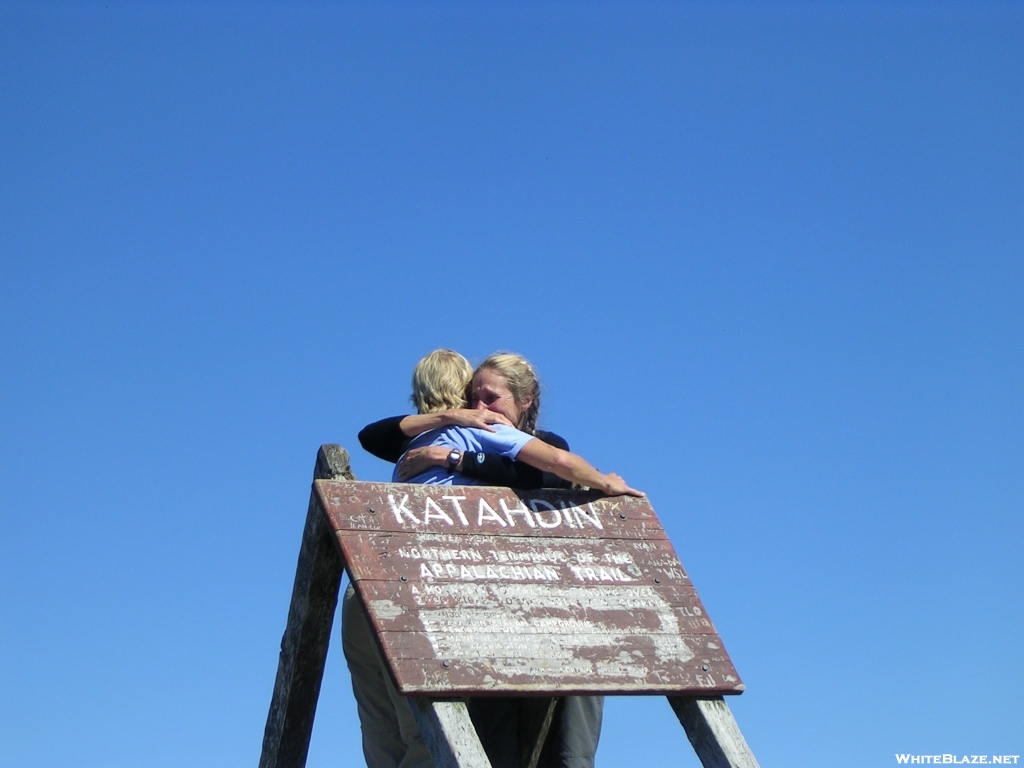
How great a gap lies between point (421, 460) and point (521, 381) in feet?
1.90

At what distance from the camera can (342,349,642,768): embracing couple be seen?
4457 mm

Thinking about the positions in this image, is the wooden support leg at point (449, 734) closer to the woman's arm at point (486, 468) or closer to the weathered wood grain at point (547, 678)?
the weathered wood grain at point (547, 678)

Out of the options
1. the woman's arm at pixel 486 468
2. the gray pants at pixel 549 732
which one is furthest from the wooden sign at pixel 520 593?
the gray pants at pixel 549 732

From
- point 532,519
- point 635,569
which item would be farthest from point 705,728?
point 532,519

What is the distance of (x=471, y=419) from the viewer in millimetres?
4578

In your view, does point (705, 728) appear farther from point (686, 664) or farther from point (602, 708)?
point (602, 708)

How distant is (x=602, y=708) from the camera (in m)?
5.00

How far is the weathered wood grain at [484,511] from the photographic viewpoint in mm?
4094

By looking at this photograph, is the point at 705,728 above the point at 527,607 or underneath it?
underneath

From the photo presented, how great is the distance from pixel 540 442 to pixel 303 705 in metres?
1.34

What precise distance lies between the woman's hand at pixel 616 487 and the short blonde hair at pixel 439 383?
69 cm

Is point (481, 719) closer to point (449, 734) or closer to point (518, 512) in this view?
point (518, 512)

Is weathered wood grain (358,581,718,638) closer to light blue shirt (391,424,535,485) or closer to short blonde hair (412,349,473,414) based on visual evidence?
light blue shirt (391,424,535,485)

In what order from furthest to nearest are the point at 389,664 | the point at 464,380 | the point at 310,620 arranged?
the point at 464,380, the point at 310,620, the point at 389,664
